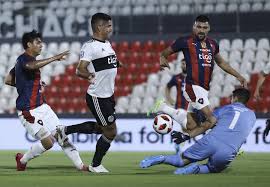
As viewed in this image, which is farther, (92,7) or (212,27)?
(92,7)

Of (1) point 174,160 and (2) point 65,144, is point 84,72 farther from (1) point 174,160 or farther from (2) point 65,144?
(1) point 174,160

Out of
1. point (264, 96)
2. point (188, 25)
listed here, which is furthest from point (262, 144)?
point (188, 25)

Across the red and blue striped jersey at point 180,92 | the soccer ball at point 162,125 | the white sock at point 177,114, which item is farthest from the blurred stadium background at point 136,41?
the soccer ball at point 162,125

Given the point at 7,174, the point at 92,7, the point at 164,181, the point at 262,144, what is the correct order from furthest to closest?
the point at 92,7
the point at 262,144
the point at 7,174
the point at 164,181

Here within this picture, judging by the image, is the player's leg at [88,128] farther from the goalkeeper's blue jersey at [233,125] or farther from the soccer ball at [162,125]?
the soccer ball at [162,125]

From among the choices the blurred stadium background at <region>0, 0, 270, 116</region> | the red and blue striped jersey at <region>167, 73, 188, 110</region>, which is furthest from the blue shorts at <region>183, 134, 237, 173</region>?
the blurred stadium background at <region>0, 0, 270, 116</region>

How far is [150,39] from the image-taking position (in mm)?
22281

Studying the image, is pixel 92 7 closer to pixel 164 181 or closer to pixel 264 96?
pixel 264 96

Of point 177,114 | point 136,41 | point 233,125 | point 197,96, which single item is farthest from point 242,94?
point 136,41

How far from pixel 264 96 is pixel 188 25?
3.33 metres

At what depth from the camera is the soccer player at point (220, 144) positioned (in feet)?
32.5

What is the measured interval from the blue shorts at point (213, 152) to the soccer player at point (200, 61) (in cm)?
200

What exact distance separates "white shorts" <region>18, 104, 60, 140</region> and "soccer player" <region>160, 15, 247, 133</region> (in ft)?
7.05

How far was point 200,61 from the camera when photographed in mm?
12117
